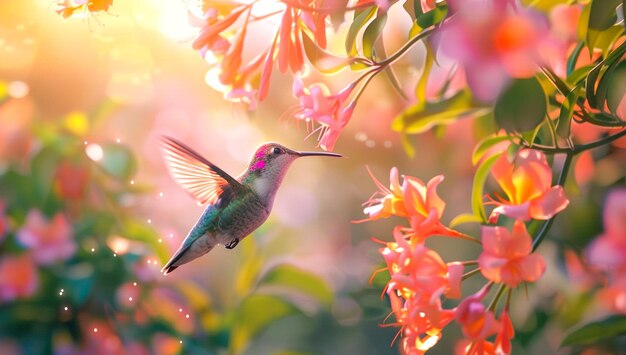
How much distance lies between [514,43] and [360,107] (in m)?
0.63

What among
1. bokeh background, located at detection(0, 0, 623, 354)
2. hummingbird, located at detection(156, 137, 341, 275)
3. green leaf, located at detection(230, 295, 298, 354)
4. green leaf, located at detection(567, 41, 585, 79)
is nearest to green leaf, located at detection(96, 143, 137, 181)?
bokeh background, located at detection(0, 0, 623, 354)

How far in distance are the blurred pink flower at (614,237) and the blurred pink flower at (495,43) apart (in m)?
0.28

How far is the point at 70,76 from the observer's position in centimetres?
113

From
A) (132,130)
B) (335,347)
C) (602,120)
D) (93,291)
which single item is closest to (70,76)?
(132,130)

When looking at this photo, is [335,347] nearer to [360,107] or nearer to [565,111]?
[360,107]

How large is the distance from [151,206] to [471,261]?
31.2 inches

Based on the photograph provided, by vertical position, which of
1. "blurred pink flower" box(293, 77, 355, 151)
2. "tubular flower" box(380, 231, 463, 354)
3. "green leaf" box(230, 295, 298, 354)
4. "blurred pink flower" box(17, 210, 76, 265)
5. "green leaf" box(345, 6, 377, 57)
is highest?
"green leaf" box(345, 6, 377, 57)

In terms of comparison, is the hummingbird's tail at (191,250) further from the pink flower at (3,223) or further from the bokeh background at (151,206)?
the pink flower at (3,223)

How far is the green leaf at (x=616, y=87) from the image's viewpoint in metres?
0.39

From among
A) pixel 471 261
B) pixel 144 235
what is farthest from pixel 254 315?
pixel 471 261

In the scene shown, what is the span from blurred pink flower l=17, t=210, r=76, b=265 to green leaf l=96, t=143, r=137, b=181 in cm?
11

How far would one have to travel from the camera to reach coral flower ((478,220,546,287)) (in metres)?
0.33

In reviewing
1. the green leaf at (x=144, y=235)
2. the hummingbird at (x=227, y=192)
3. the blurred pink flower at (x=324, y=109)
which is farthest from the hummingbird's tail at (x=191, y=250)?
the green leaf at (x=144, y=235)

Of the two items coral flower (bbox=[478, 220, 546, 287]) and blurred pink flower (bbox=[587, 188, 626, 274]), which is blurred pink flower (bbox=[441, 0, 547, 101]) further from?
blurred pink flower (bbox=[587, 188, 626, 274])
